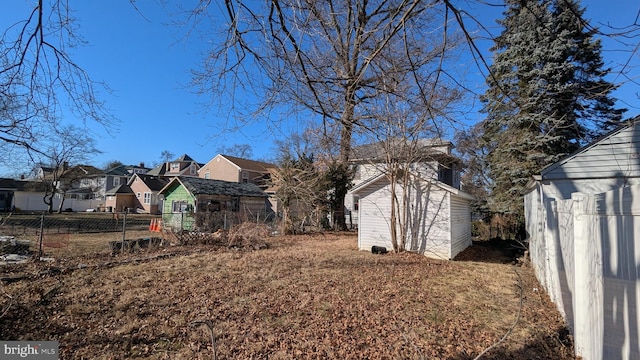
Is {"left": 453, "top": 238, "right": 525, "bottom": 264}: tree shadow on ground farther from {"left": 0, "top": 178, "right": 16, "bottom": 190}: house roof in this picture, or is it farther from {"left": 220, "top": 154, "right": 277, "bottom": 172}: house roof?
{"left": 0, "top": 178, "right": 16, "bottom": 190}: house roof

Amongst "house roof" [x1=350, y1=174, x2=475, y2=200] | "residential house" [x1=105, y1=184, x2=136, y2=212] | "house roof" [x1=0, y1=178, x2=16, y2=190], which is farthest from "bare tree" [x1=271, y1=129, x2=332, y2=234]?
"house roof" [x1=0, y1=178, x2=16, y2=190]

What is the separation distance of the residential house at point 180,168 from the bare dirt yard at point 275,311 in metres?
34.9

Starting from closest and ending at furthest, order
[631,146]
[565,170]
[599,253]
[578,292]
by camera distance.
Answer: [599,253]
[578,292]
[631,146]
[565,170]

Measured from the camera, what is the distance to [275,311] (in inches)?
200

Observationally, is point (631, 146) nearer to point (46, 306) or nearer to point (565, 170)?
point (565, 170)

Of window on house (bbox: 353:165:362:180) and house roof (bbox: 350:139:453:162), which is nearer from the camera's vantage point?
house roof (bbox: 350:139:453:162)

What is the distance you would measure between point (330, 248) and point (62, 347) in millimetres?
9378

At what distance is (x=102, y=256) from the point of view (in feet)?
30.9

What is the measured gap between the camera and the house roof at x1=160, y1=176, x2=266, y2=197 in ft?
62.7

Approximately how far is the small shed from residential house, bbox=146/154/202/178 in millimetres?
34370

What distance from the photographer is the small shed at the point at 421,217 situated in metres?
10.8

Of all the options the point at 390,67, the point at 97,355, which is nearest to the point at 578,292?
the point at 390,67

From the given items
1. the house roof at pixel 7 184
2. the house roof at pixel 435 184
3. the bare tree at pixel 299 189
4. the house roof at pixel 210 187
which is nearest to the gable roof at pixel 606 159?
the house roof at pixel 435 184

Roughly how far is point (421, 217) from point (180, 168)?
132ft
